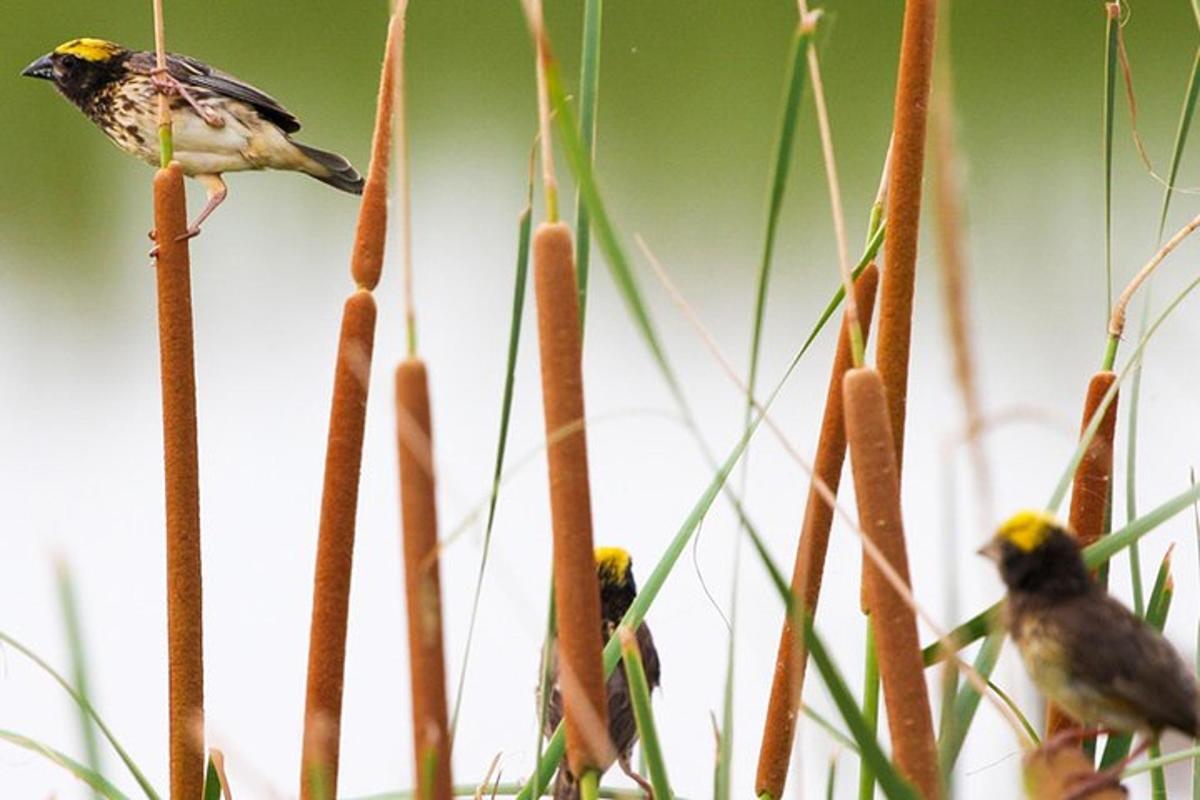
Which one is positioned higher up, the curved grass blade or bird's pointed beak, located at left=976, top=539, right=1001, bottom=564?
the curved grass blade

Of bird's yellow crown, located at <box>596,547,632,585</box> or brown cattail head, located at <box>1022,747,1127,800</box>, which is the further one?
bird's yellow crown, located at <box>596,547,632,585</box>

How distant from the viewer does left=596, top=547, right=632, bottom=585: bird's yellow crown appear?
2707 millimetres

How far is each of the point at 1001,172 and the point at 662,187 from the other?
1.66 metres

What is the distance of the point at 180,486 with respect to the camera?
1.99m

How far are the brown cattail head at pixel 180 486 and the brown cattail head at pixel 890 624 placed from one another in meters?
0.77

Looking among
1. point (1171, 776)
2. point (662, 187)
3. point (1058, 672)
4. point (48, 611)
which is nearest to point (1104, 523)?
point (1171, 776)

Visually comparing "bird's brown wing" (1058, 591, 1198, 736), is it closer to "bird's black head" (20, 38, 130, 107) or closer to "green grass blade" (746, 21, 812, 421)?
"green grass blade" (746, 21, 812, 421)

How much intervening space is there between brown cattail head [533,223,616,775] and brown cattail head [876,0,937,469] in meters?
0.41

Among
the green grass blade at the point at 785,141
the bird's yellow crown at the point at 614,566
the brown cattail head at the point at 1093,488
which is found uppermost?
the bird's yellow crown at the point at 614,566

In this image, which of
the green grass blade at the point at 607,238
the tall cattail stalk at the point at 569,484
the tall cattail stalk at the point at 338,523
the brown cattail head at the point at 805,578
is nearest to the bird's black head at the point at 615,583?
the brown cattail head at the point at 805,578

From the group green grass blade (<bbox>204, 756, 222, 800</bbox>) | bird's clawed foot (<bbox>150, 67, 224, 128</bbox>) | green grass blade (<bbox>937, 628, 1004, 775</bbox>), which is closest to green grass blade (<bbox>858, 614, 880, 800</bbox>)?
green grass blade (<bbox>937, 628, 1004, 775</bbox>)

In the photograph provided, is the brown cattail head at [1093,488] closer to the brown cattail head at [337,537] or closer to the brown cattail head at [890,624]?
the brown cattail head at [890,624]

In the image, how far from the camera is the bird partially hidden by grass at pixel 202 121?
367 cm

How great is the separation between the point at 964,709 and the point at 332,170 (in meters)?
2.32
